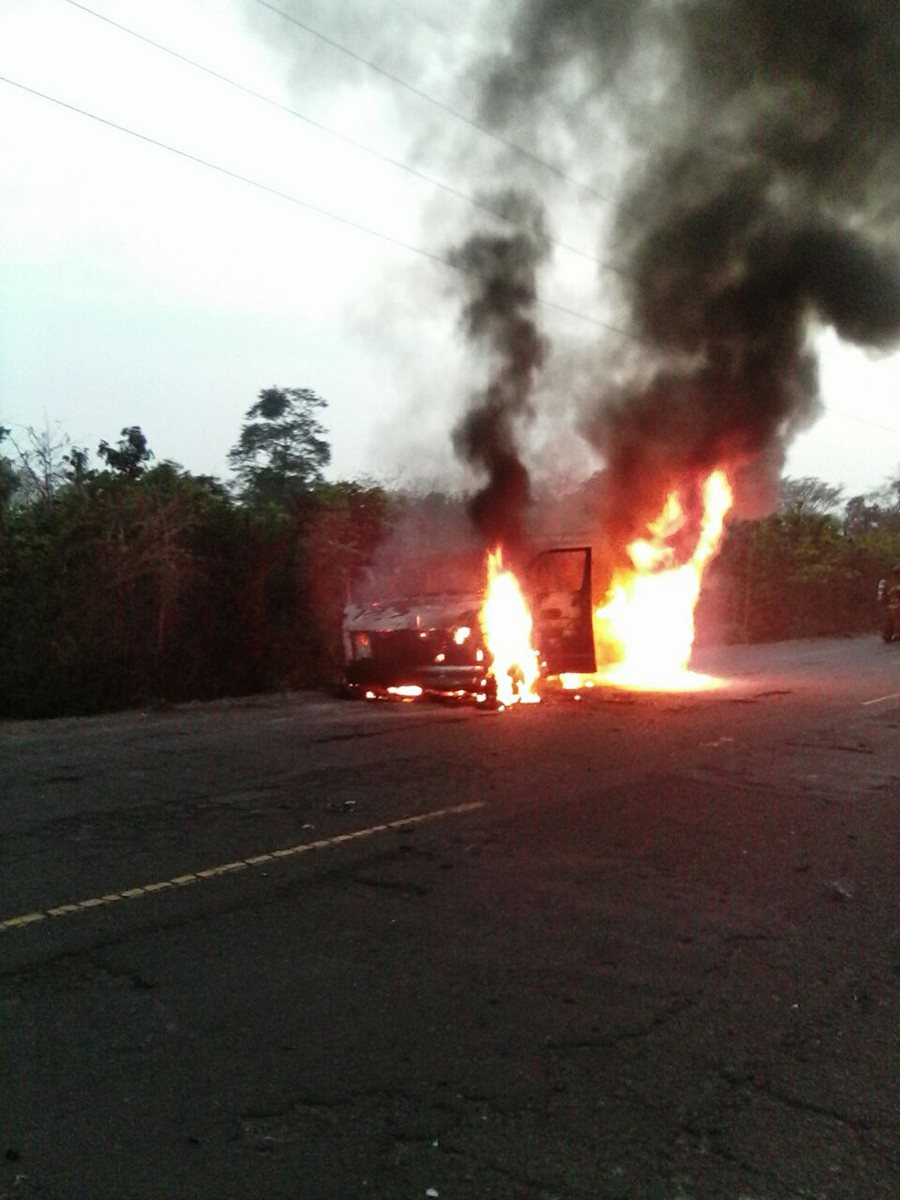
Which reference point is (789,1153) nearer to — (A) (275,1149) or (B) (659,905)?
(A) (275,1149)

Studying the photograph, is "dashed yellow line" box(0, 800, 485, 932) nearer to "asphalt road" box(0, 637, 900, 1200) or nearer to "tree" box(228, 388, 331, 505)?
"asphalt road" box(0, 637, 900, 1200)

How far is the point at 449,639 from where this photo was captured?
1251 cm

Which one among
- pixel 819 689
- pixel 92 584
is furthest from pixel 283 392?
pixel 819 689

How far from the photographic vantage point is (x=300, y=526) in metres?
15.3

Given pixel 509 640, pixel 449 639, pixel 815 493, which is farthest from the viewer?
pixel 815 493

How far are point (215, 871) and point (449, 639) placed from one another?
723 centimetres

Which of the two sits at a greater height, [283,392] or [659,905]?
[283,392]

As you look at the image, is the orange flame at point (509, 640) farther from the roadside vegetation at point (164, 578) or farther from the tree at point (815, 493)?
the tree at point (815, 493)

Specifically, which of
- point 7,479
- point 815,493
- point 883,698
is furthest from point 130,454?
point 815,493

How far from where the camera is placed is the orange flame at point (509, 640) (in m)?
12.8

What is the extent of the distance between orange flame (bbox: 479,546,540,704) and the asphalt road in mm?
4658

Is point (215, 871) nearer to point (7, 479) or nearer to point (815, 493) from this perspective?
point (7, 479)

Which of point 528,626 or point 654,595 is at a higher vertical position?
point 654,595

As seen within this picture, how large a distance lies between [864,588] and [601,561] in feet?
57.7
